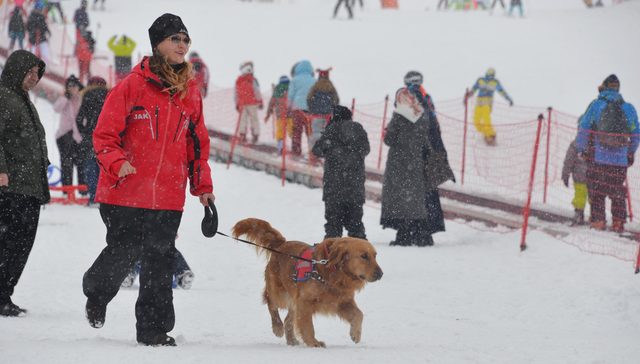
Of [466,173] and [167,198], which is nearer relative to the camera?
[167,198]

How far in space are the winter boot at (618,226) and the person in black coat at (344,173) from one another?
359cm

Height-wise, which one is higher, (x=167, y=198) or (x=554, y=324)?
(x=167, y=198)

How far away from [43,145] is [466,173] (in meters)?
11.1

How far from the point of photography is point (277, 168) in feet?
55.0

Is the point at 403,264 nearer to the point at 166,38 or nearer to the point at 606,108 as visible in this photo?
the point at 606,108

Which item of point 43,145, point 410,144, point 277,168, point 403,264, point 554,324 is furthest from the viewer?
point 277,168

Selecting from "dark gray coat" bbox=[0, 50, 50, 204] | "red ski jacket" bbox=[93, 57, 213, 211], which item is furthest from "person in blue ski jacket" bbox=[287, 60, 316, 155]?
"red ski jacket" bbox=[93, 57, 213, 211]

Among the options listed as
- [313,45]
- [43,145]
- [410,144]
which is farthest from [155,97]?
[313,45]

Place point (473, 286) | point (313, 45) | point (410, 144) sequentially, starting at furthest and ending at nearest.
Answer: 1. point (313, 45)
2. point (410, 144)
3. point (473, 286)

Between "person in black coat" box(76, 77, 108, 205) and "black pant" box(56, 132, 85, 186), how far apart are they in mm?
357

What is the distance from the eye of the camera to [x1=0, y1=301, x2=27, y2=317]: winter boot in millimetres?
6706

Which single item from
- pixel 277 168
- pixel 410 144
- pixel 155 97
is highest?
pixel 155 97

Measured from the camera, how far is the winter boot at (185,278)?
8.24 meters

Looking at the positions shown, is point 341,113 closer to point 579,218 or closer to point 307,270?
point 307,270
